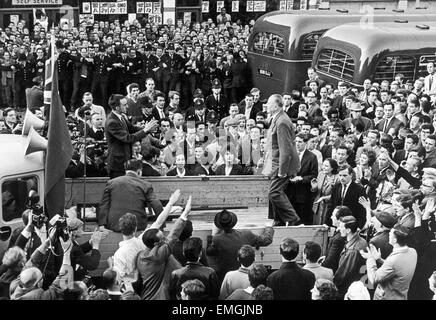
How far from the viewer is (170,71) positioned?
2042 cm

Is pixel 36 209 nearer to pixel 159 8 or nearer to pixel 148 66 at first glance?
pixel 148 66

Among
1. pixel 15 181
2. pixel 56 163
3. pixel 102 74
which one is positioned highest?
pixel 56 163

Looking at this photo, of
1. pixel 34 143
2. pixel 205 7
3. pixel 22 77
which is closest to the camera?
pixel 34 143

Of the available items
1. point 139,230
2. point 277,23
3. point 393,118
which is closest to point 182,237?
point 139,230

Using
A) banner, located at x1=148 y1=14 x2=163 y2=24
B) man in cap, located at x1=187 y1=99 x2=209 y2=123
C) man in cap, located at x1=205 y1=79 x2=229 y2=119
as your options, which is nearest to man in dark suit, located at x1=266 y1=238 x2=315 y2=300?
man in cap, located at x1=187 y1=99 x2=209 y2=123

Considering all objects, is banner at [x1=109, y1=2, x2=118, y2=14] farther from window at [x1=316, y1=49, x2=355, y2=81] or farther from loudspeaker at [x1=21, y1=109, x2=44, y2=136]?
loudspeaker at [x1=21, y1=109, x2=44, y2=136]

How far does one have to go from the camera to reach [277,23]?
19984 mm

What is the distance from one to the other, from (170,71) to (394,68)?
19.3 ft

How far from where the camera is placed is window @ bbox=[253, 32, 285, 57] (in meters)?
19.7

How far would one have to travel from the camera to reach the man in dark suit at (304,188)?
33.3ft

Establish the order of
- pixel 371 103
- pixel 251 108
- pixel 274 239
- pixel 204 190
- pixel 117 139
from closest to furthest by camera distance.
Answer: pixel 274 239 → pixel 204 190 → pixel 117 139 → pixel 371 103 → pixel 251 108

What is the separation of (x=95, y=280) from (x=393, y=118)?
6699mm

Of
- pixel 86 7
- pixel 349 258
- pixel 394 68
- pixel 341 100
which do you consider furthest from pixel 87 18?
pixel 349 258
